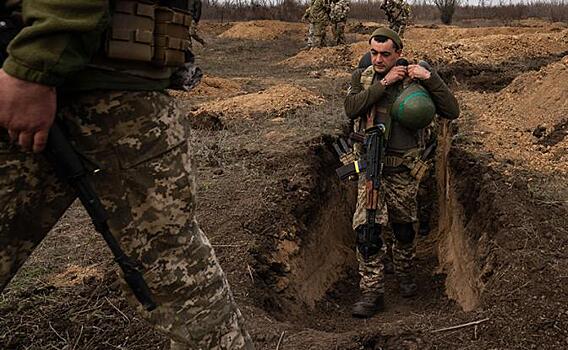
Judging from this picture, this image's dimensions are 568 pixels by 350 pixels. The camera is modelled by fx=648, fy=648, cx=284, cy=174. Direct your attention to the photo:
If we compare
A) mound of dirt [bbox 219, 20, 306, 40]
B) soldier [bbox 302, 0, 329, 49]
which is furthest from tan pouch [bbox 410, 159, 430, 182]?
mound of dirt [bbox 219, 20, 306, 40]

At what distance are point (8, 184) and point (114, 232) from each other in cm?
35

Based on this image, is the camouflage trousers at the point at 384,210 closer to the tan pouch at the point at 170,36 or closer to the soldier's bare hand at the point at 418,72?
the soldier's bare hand at the point at 418,72

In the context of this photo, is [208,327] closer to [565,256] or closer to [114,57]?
[114,57]

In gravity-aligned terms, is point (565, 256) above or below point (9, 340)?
above

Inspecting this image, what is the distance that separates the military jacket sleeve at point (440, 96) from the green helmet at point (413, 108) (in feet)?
0.29

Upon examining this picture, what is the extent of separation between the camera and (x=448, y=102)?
5.21 meters

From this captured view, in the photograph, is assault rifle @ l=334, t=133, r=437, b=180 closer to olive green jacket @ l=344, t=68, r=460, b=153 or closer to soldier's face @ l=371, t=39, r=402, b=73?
olive green jacket @ l=344, t=68, r=460, b=153

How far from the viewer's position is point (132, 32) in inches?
76.6

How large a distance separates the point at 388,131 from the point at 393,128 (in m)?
0.08

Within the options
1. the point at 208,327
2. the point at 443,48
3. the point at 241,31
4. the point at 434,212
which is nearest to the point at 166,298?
the point at 208,327

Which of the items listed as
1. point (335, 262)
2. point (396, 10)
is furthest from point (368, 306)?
point (396, 10)

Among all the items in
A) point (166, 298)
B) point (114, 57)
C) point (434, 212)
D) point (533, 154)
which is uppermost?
point (114, 57)

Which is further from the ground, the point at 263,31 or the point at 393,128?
the point at 393,128

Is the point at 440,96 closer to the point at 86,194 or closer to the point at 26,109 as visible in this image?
the point at 86,194
